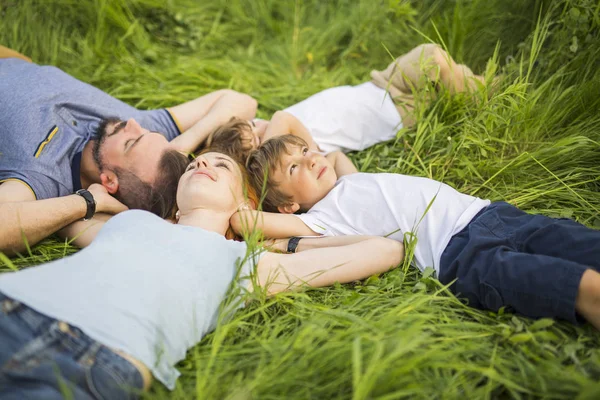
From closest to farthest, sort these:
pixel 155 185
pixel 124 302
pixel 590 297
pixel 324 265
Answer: pixel 124 302, pixel 590 297, pixel 324 265, pixel 155 185

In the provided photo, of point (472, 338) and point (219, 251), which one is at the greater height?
point (219, 251)

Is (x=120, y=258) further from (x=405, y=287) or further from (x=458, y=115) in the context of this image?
(x=458, y=115)

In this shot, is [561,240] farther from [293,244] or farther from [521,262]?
[293,244]

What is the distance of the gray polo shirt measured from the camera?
264 cm

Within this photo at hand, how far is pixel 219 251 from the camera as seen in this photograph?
6.52 feet

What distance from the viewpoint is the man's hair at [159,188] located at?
2.64m

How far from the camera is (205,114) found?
11.3 ft

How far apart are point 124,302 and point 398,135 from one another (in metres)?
2.03

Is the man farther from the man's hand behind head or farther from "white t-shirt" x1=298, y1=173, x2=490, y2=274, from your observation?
"white t-shirt" x1=298, y1=173, x2=490, y2=274

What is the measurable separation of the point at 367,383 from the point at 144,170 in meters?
1.85

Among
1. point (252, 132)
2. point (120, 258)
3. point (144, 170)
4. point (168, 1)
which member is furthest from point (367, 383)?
point (168, 1)

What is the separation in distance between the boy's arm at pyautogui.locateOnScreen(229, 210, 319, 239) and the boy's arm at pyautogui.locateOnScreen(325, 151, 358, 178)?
58 cm

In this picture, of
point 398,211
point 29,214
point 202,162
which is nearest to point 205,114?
point 202,162

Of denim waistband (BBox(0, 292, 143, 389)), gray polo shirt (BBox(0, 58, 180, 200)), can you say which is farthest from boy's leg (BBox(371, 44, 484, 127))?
denim waistband (BBox(0, 292, 143, 389))
